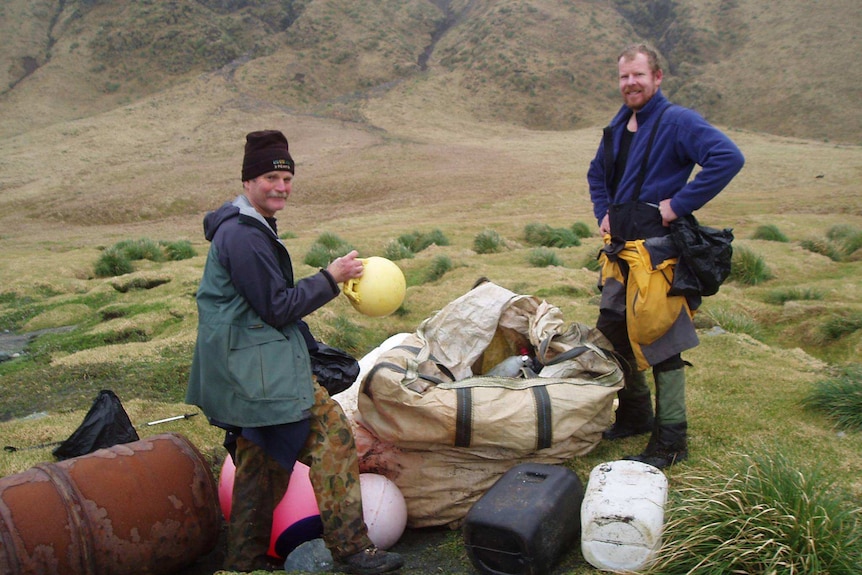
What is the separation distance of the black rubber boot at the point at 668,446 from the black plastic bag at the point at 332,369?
5.80 feet

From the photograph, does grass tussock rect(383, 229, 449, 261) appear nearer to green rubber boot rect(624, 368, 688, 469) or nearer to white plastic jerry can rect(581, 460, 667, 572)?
green rubber boot rect(624, 368, 688, 469)

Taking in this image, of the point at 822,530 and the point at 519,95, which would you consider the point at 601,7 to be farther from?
the point at 822,530

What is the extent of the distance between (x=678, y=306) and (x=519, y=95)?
5071 centimetres

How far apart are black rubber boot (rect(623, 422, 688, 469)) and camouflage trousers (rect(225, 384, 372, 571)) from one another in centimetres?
175

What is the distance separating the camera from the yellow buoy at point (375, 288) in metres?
3.77

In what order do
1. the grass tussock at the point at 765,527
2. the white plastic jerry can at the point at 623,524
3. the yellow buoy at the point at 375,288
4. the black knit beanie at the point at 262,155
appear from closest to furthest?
1. the grass tussock at the point at 765,527
2. the white plastic jerry can at the point at 623,524
3. the black knit beanie at the point at 262,155
4. the yellow buoy at the point at 375,288

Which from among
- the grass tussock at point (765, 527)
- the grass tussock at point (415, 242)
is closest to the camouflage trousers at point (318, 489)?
the grass tussock at point (765, 527)

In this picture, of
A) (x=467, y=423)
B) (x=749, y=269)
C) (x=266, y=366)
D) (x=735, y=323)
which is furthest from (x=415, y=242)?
(x=266, y=366)

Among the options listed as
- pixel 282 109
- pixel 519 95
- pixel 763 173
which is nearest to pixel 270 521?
pixel 763 173

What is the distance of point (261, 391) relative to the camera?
10.7ft

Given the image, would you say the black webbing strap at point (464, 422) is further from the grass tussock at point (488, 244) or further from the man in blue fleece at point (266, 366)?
the grass tussock at point (488, 244)

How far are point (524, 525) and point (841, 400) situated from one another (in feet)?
8.85

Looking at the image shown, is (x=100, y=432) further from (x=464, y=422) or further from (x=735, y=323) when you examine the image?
(x=735, y=323)

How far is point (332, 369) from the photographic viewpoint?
3.94m
